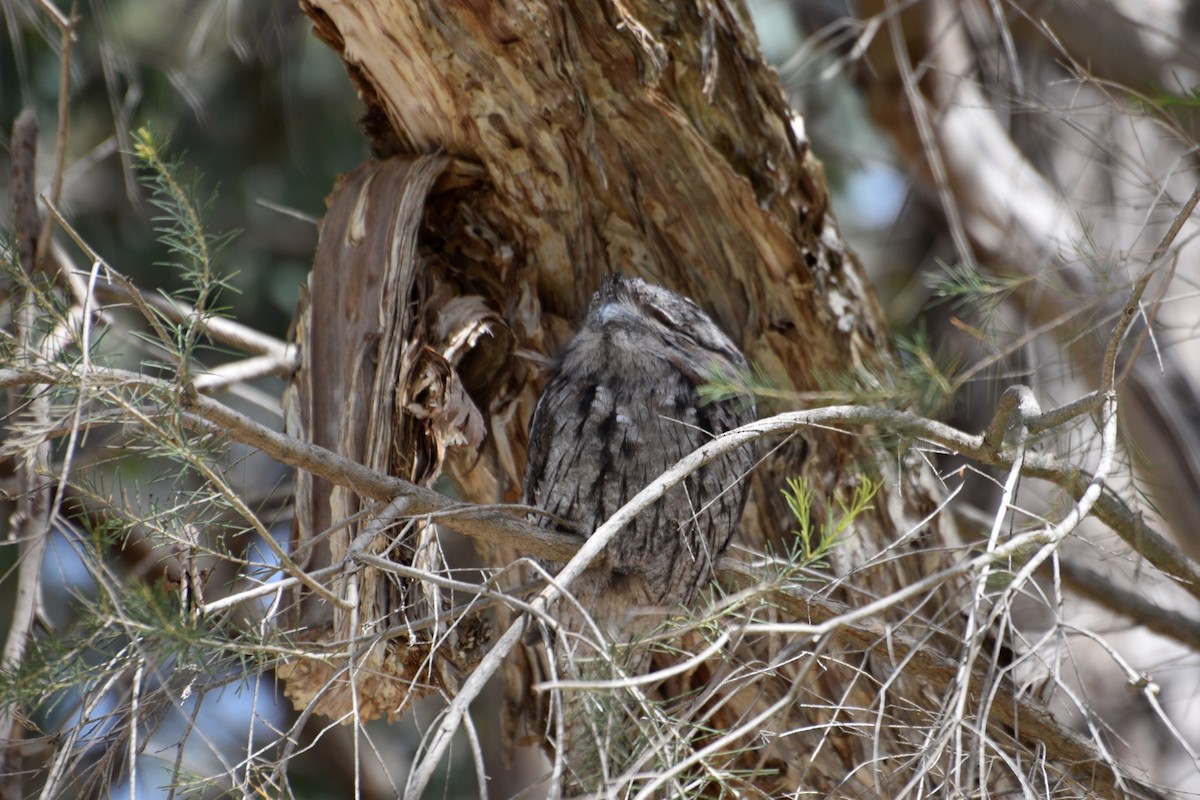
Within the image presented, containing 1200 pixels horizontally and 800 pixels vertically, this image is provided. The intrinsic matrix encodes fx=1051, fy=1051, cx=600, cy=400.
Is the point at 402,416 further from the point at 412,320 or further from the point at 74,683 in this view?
the point at 74,683

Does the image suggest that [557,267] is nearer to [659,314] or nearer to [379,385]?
[659,314]

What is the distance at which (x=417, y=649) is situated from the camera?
2787 millimetres

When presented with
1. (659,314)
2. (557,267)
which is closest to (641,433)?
(659,314)

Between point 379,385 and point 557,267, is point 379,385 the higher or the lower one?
the lower one

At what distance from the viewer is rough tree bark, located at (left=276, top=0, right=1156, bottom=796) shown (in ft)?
9.55

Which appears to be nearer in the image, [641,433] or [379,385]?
[641,433]

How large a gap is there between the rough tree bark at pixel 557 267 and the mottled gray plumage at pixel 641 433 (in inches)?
10.9

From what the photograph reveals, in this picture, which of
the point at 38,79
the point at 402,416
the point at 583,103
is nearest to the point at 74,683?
the point at 402,416

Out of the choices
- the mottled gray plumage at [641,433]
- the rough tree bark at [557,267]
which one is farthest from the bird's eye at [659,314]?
the rough tree bark at [557,267]

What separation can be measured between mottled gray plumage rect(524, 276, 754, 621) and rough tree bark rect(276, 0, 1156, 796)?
0.91 ft

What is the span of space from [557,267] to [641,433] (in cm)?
66

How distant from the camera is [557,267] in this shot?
3203 millimetres

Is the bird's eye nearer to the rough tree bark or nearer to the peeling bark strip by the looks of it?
the rough tree bark

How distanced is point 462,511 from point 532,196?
3.99ft
